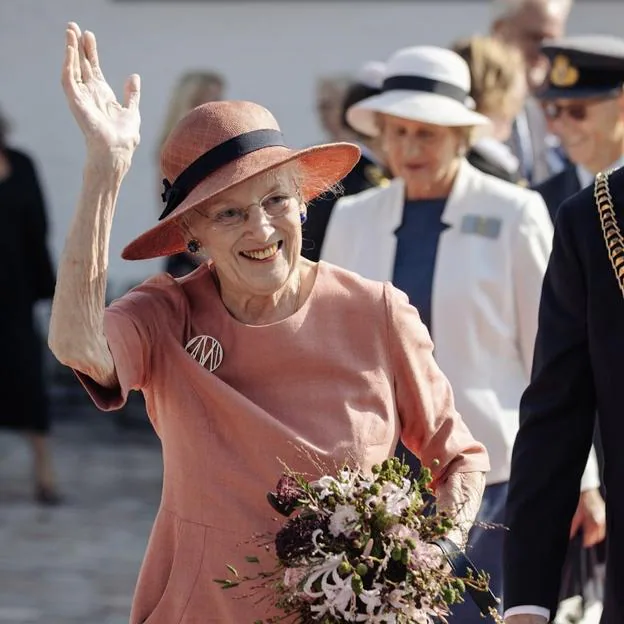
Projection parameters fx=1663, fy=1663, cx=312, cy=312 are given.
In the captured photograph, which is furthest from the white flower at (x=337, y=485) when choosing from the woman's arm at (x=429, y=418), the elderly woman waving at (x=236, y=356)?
the woman's arm at (x=429, y=418)

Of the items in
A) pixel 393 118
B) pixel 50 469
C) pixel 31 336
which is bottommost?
pixel 50 469

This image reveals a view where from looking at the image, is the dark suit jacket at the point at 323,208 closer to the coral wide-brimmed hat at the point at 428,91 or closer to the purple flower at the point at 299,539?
the coral wide-brimmed hat at the point at 428,91

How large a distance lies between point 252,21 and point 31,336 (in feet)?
12.1

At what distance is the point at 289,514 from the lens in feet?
9.73

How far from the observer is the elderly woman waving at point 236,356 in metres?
3.22

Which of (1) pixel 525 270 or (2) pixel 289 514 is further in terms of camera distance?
(1) pixel 525 270

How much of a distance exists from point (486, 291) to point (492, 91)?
1.35 meters

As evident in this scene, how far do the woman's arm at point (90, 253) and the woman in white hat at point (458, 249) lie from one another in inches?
61.8

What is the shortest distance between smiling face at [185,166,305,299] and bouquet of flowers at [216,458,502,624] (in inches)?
21.8

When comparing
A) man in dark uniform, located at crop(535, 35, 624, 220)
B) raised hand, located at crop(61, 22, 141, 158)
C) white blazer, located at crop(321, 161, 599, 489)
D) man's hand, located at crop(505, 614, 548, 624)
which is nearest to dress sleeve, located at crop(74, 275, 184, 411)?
raised hand, located at crop(61, 22, 141, 158)

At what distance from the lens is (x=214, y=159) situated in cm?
330

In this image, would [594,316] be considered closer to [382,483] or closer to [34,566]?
[382,483]

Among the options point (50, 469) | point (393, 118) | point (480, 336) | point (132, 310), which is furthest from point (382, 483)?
point (50, 469)

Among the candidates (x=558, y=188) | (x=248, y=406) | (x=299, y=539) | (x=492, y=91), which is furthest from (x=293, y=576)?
(x=492, y=91)
